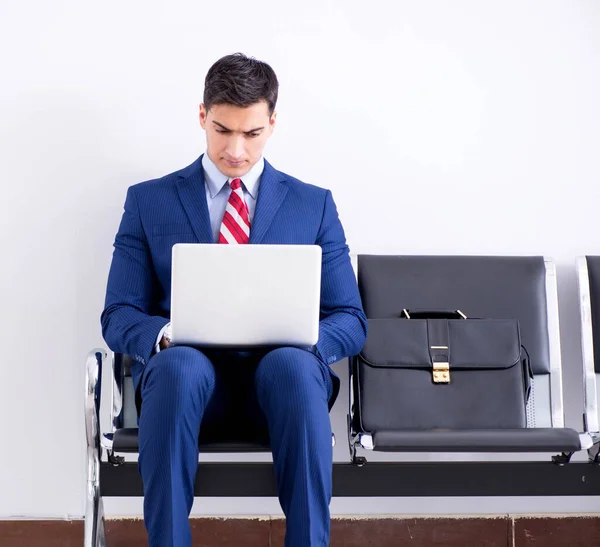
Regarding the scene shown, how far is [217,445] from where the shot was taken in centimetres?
181

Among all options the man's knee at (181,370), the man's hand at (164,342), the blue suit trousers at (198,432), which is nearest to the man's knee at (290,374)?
the blue suit trousers at (198,432)

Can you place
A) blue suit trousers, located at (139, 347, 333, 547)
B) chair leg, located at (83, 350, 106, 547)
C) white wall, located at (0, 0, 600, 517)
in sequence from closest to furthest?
blue suit trousers, located at (139, 347, 333, 547), chair leg, located at (83, 350, 106, 547), white wall, located at (0, 0, 600, 517)

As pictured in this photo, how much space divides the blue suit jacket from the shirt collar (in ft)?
0.06

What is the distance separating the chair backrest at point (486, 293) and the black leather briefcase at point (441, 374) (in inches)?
3.7

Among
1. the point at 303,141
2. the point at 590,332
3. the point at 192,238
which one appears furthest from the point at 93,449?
the point at 590,332

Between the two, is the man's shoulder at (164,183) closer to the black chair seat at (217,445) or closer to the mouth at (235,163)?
the mouth at (235,163)

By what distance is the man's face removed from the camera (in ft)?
6.61

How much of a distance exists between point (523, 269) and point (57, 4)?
148 cm

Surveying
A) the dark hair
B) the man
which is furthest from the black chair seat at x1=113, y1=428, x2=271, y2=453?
the dark hair

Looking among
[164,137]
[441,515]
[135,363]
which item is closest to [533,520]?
[441,515]

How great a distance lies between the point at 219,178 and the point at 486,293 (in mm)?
760

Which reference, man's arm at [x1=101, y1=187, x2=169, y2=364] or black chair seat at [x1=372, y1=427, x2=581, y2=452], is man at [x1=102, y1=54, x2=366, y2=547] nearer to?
man's arm at [x1=101, y1=187, x2=169, y2=364]

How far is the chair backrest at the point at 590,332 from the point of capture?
2.22m

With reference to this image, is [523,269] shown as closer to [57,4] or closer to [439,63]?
[439,63]
